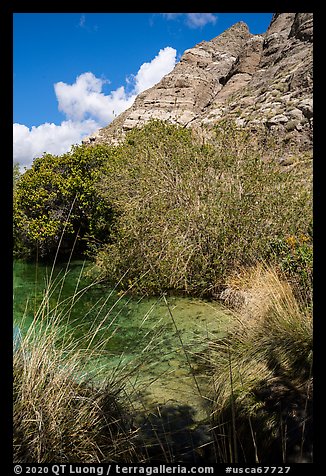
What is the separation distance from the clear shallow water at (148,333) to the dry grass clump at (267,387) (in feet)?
1.08

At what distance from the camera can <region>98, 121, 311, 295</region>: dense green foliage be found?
23.3 feet

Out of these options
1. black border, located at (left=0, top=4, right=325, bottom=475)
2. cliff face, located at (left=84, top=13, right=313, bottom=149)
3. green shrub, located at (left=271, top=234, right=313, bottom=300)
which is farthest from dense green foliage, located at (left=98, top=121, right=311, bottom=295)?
cliff face, located at (left=84, top=13, right=313, bottom=149)

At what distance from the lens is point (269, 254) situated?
6.91 meters

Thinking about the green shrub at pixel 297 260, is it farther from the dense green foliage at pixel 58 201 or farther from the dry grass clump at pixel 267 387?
the dense green foliage at pixel 58 201

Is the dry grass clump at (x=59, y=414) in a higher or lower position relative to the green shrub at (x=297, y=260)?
lower

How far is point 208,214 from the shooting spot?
7.33 m

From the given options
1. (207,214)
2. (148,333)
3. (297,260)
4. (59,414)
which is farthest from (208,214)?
(59,414)

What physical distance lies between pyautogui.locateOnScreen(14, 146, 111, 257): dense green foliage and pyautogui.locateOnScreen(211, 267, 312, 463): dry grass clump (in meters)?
7.76

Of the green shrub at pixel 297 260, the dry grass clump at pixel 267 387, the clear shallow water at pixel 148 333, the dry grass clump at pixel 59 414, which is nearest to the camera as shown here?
the dry grass clump at pixel 59 414

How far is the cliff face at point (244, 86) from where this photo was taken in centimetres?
1880
